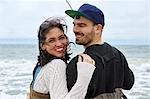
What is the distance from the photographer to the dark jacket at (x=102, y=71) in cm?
173

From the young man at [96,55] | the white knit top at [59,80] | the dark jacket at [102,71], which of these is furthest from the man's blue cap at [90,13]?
the white knit top at [59,80]

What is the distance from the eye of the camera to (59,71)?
5.80 ft

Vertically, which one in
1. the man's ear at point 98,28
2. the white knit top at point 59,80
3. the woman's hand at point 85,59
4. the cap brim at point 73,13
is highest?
the cap brim at point 73,13

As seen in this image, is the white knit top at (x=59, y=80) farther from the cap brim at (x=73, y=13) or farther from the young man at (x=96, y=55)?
the cap brim at (x=73, y=13)

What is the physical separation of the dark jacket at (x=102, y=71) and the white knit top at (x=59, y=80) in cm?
4

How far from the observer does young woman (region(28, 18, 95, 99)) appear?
168 centimetres

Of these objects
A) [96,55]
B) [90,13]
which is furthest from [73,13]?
[96,55]

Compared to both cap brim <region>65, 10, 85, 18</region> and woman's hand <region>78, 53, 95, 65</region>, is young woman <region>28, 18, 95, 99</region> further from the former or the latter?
cap brim <region>65, 10, 85, 18</region>

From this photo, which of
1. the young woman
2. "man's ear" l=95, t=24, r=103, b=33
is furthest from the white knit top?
"man's ear" l=95, t=24, r=103, b=33

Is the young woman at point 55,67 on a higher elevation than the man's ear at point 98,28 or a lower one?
lower

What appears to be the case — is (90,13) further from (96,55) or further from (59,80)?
(59,80)

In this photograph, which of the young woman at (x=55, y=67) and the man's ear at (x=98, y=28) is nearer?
the young woman at (x=55, y=67)

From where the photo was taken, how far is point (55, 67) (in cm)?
179

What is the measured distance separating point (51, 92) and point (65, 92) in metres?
0.08
